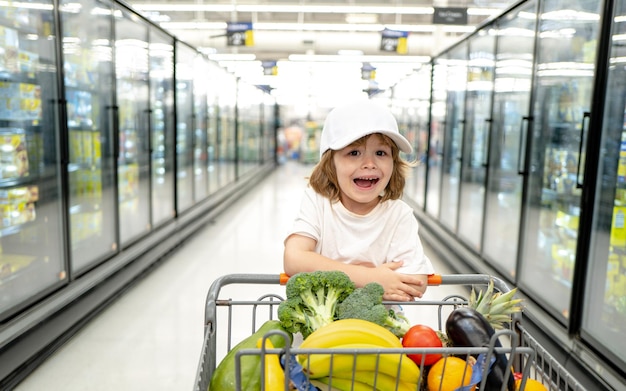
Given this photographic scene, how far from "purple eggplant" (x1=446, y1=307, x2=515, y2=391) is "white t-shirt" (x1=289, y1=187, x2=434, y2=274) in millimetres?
583

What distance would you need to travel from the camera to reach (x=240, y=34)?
11188 mm

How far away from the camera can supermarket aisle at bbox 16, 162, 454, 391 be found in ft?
10.6

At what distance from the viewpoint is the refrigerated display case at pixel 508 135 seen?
4.84 m

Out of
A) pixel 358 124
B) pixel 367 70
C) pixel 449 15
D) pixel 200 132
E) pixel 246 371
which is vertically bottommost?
pixel 246 371

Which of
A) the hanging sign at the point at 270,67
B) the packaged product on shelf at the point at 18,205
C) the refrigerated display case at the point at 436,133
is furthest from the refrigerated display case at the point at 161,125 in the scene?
the hanging sign at the point at 270,67

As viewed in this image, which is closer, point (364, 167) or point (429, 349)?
point (429, 349)

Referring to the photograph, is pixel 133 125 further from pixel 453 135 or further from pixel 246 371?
pixel 246 371

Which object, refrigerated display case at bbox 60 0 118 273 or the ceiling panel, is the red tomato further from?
the ceiling panel

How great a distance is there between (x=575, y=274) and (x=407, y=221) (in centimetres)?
216

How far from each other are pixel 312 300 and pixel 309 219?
516mm

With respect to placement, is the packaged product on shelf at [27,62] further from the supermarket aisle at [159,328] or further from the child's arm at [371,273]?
the child's arm at [371,273]

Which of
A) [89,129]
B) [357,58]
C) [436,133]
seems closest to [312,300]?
[89,129]

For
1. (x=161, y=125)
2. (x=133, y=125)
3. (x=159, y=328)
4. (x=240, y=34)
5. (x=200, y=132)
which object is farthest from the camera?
(x=240, y=34)

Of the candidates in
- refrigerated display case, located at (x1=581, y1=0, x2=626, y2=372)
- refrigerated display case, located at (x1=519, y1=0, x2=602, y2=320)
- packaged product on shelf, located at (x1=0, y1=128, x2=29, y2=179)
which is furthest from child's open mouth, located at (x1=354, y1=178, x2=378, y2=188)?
packaged product on shelf, located at (x1=0, y1=128, x2=29, y2=179)
